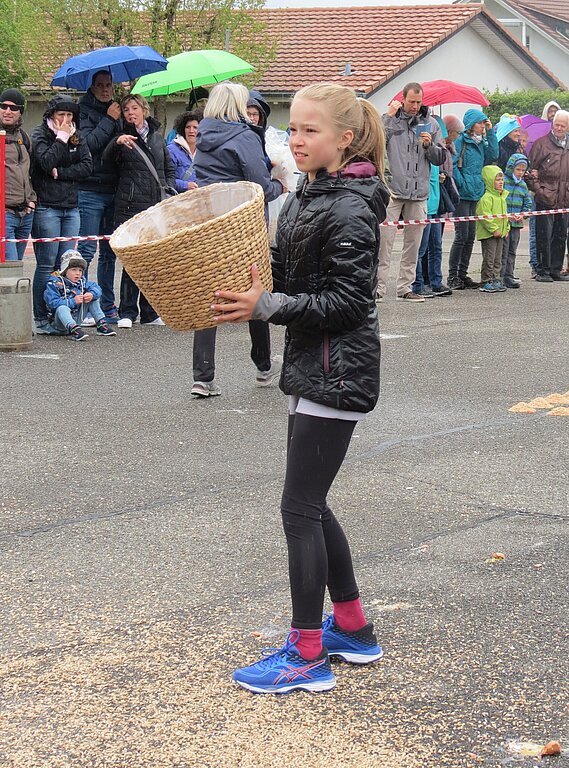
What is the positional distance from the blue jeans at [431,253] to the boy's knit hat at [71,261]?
440 cm

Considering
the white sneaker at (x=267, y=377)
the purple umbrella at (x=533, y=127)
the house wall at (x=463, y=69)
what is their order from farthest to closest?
the house wall at (x=463, y=69), the purple umbrella at (x=533, y=127), the white sneaker at (x=267, y=377)

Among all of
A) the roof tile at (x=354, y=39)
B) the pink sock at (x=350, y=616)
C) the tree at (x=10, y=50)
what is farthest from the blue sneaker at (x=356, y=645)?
the roof tile at (x=354, y=39)

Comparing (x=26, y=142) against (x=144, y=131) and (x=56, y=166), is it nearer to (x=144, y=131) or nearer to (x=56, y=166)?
(x=56, y=166)

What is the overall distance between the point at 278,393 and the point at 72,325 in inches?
119

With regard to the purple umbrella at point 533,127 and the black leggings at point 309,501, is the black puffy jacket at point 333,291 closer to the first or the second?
the black leggings at point 309,501

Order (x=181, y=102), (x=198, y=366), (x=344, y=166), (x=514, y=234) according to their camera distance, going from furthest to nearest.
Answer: (x=181, y=102), (x=514, y=234), (x=198, y=366), (x=344, y=166)

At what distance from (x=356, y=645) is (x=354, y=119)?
1.73 meters

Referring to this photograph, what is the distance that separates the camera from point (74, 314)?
11070mm

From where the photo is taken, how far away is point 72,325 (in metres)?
10.7

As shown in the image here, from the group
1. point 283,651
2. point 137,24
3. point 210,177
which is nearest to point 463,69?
point 137,24

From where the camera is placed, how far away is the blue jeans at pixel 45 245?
1112 cm

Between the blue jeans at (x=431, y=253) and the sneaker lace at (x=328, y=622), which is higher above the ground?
the blue jeans at (x=431, y=253)

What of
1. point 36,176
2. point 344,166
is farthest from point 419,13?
point 344,166

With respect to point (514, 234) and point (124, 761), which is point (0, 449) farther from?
point (514, 234)
